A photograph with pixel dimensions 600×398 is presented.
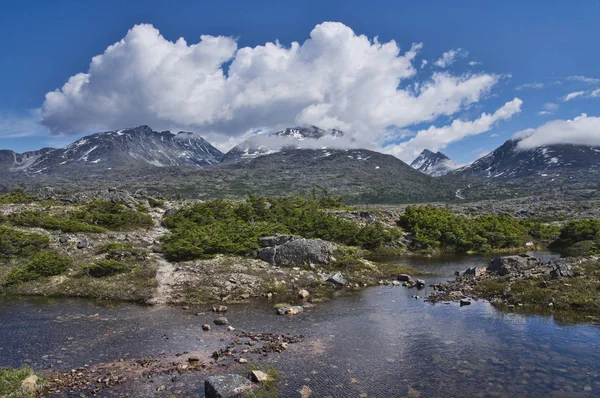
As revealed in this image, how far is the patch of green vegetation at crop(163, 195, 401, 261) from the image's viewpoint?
150ft

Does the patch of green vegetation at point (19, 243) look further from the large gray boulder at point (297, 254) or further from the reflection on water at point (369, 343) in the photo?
the large gray boulder at point (297, 254)

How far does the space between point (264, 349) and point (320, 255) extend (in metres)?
24.6

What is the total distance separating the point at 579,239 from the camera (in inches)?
2923

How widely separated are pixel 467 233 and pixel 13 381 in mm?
75956

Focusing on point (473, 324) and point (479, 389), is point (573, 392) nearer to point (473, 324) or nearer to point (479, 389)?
point (479, 389)

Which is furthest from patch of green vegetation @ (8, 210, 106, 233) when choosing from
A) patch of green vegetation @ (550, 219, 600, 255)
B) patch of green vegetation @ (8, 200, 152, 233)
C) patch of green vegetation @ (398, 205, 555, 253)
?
patch of green vegetation @ (550, 219, 600, 255)

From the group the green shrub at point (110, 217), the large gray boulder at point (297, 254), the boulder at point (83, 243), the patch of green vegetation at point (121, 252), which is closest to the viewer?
the patch of green vegetation at point (121, 252)

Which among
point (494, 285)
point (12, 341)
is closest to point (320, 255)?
point (494, 285)

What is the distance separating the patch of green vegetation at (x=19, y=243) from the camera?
40531 mm

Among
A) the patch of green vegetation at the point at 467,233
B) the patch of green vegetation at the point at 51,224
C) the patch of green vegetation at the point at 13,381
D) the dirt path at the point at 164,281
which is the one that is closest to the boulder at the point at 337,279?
the dirt path at the point at 164,281

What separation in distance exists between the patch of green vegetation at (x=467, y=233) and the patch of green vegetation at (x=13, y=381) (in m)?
68.0

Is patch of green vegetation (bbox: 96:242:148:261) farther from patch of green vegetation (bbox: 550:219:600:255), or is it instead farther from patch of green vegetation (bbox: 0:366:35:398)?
patch of green vegetation (bbox: 550:219:600:255)

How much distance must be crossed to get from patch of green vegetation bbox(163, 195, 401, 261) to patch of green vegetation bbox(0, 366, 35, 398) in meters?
24.9

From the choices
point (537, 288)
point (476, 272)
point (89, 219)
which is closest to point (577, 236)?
point (476, 272)
